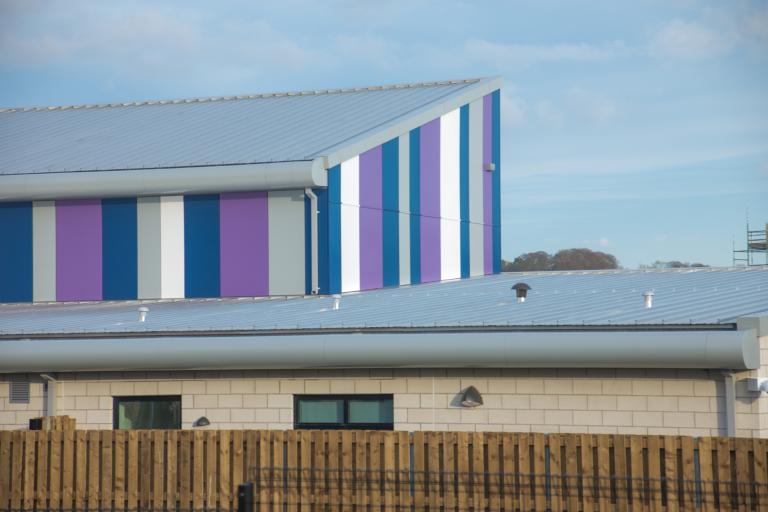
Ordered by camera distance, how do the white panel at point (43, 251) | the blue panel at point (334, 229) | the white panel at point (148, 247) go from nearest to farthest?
Result: the blue panel at point (334, 229) → the white panel at point (148, 247) → the white panel at point (43, 251)

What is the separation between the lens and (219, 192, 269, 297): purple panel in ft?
73.9

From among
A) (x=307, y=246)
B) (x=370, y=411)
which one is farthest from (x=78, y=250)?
(x=370, y=411)

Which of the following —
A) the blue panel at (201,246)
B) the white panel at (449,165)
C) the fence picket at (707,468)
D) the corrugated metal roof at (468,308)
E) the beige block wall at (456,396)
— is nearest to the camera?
the fence picket at (707,468)

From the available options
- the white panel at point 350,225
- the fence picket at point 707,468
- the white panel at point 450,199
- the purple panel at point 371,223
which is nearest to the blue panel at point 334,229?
the white panel at point 350,225

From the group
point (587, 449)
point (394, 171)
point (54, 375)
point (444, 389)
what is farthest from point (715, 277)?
Result: point (54, 375)

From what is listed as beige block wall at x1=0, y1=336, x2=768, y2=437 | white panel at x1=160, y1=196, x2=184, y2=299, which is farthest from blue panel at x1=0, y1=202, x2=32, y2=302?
beige block wall at x1=0, y1=336, x2=768, y2=437

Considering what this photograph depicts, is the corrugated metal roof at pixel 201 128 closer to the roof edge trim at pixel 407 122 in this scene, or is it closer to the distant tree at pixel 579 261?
the roof edge trim at pixel 407 122

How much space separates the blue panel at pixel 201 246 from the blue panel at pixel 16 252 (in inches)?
129

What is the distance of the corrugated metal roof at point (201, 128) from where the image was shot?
78.2 ft

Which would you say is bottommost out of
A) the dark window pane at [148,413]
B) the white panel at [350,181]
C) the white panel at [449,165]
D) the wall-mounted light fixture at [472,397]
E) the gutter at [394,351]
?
the dark window pane at [148,413]

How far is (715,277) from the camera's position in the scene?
21.6 m

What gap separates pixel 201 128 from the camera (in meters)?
26.8

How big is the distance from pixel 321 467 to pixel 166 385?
3.69m

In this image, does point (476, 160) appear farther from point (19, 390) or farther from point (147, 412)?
point (19, 390)
